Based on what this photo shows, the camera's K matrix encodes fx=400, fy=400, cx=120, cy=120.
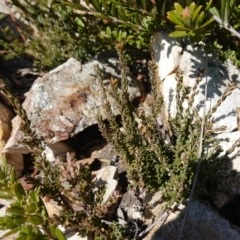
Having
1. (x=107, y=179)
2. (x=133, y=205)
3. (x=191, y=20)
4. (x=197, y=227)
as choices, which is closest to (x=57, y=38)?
(x=107, y=179)

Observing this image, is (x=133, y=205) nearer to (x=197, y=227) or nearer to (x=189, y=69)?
(x=197, y=227)

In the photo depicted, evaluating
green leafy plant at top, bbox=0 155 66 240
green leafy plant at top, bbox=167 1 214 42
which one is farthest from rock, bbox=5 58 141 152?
green leafy plant at top, bbox=0 155 66 240

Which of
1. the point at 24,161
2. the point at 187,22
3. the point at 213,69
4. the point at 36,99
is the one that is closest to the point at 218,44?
the point at 213,69

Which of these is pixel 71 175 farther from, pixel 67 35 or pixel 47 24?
pixel 47 24

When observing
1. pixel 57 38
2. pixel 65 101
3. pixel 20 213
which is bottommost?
pixel 20 213

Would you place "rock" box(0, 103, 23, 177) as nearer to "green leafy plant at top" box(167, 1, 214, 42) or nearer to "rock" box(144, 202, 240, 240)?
"rock" box(144, 202, 240, 240)

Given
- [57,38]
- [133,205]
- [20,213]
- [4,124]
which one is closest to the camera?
[20,213]
